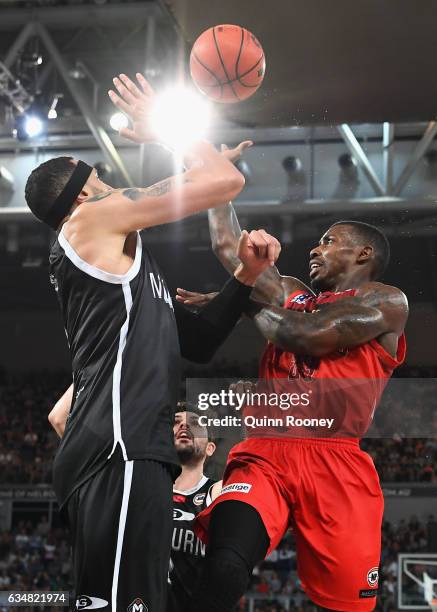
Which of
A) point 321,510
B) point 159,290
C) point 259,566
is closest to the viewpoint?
point 159,290

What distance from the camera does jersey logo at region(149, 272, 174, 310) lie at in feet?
9.33

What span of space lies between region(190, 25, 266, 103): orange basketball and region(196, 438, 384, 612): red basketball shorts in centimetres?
156

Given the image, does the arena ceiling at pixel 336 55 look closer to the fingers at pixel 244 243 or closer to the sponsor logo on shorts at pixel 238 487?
the fingers at pixel 244 243

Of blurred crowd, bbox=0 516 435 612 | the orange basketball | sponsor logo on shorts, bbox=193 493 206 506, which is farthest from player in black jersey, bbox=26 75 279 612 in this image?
blurred crowd, bbox=0 516 435 612

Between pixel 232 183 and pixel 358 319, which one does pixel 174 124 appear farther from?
pixel 358 319

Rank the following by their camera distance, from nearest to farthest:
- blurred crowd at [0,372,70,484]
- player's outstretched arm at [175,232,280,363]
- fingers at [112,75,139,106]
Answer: fingers at [112,75,139,106] → player's outstretched arm at [175,232,280,363] → blurred crowd at [0,372,70,484]

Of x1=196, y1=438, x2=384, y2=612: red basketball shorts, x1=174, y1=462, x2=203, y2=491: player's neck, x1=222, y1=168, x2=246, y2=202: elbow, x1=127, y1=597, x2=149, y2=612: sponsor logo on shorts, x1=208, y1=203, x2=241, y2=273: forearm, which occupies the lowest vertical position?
x1=127, y1=597, x2=149, y2=612: sponsor logo on shorts

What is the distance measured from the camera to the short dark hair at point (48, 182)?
2.94 m

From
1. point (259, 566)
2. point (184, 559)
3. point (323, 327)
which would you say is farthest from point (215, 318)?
point (259, 566)

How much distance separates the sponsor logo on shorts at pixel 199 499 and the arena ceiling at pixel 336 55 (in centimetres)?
203

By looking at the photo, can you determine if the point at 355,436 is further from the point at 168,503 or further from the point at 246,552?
the point at 168,503

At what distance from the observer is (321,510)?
3016 mm

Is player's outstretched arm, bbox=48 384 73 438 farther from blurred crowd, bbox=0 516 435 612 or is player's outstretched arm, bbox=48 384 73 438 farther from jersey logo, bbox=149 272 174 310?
blurred crowd, bbox=0 516 435 612

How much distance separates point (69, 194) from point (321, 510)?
4.72ft
